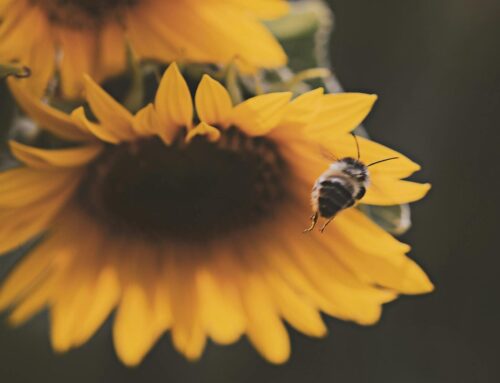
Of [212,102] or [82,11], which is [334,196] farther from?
[82,11]

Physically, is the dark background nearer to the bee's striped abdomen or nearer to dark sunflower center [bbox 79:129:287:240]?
dark sunflower center [bbox 79:129:287:240]

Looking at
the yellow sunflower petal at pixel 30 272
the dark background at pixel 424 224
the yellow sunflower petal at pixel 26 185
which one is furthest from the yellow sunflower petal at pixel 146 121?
the dark background at pixel 424 224

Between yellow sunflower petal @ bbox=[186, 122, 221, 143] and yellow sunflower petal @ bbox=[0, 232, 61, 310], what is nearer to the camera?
yellow sunflower petal @ bbox=[186, 122, 221, 143]

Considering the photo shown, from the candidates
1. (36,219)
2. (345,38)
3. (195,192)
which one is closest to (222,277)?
(195,192)

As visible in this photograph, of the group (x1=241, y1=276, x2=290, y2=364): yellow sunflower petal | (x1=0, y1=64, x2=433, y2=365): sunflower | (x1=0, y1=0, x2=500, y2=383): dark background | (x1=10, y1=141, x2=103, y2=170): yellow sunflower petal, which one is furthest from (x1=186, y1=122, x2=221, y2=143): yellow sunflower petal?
(x1=0, y1=0, x2=500, y2=383): dark background

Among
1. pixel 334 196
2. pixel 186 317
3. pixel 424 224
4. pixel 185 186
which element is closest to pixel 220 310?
pixel 186 317

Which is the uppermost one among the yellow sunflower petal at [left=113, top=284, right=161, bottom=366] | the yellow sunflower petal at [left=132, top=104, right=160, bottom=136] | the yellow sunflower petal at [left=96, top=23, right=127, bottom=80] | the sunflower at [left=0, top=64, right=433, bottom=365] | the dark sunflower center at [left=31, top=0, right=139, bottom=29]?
the dark sunflower center at [left=31, top=0, right=139, bottom=29]

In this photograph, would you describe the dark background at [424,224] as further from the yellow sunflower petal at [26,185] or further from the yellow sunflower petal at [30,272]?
the yellow sunflower petal at [26,185]
